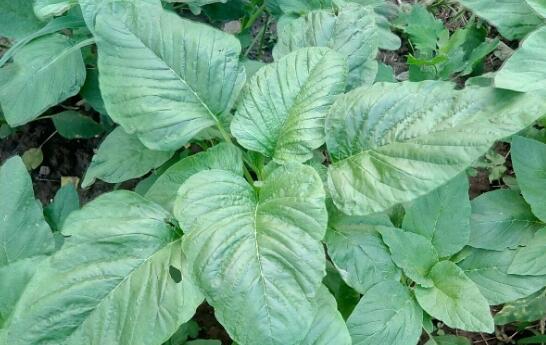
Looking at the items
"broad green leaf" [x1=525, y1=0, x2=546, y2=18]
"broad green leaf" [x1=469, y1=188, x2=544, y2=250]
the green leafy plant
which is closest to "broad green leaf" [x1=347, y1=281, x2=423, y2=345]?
the green leafy plant

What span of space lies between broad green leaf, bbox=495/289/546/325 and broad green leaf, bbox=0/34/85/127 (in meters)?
1.15

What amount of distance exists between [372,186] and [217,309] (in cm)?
32

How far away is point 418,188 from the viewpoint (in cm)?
89

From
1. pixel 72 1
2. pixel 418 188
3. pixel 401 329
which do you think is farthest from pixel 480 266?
pixel 72 1

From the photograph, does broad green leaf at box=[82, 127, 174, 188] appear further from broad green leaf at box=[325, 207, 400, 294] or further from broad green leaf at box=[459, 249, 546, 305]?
broad green leaf at box=[459, 249, 546, 305]

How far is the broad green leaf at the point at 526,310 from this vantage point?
134 centimetres

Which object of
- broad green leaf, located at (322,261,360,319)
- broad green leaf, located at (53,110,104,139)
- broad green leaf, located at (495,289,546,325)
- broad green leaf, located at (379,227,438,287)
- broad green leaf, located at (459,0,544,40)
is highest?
broad green leaf, located at (459,0,544,40)

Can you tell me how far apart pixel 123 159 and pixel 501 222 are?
0.84m

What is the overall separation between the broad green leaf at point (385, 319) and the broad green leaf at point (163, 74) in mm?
458

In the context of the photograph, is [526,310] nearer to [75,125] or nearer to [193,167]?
[193,167]

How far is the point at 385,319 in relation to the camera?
111cm

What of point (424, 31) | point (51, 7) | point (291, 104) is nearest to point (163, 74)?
point (291, 104)

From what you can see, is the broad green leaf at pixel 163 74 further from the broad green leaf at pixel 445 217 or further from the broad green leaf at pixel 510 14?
the broad green leaf at pixel 510 14

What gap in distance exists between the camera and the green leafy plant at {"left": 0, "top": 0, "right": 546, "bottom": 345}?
0.89 metres
